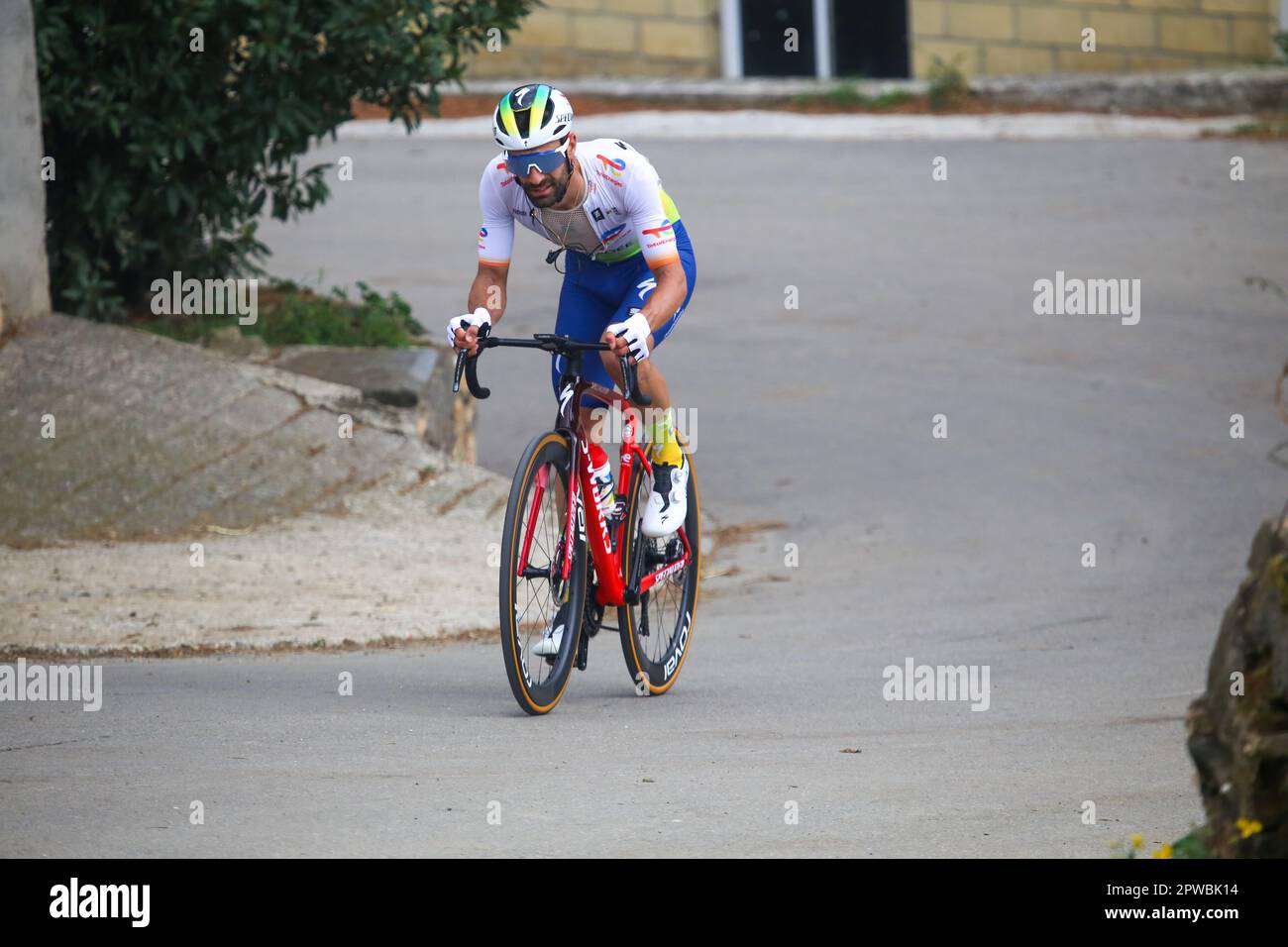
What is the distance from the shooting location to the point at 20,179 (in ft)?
33.5

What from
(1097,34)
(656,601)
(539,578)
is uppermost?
(1097,34)

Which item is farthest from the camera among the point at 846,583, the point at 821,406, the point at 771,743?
the point at 821,406

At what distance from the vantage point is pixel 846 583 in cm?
948

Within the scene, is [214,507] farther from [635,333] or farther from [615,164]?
[635,333]

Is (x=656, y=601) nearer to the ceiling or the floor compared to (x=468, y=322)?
nearer to the floor

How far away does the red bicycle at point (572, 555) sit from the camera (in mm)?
6043

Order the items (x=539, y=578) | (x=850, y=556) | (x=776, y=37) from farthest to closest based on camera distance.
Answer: (x=776, y=37)
(x=850, y=556)
(x=539, y=578)

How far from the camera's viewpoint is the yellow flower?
10.9 feet

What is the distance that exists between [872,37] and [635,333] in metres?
20.2

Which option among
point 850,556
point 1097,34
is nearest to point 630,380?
point 850,556

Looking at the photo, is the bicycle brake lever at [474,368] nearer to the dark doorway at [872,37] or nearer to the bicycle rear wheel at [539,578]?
the bicycle rear wheel at [539,578]
